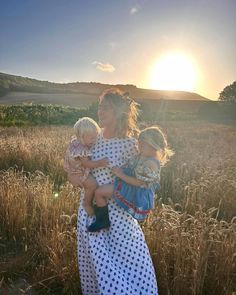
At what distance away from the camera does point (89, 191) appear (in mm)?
3047

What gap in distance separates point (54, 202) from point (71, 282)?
1458 mm

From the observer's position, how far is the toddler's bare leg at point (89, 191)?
120 inches

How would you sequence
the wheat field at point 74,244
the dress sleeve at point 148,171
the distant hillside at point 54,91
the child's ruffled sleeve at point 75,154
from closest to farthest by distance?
the dress sleeve at point 148,171, the child's ruffled sleeve at point 75,154, the wheat field at point 74,244, the distant hillside at point 54,91

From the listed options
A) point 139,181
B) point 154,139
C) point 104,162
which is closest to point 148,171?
point 139,181

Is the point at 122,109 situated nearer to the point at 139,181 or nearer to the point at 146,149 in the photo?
the point at 146,149

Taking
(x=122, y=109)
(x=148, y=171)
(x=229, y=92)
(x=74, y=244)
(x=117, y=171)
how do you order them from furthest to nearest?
(x=229, y=92) < (x=74, y=244) < (x=122, y=109) < (x=117, y=171) < (x=148, y=171)

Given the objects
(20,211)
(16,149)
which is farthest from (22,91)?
(20,211)

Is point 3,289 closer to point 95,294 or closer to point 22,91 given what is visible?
point 95,294

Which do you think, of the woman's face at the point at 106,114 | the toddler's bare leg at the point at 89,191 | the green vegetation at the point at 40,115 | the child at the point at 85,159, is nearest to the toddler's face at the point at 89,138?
the child at the point at 85,159

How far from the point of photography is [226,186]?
626cm

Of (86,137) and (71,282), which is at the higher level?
(86,137)

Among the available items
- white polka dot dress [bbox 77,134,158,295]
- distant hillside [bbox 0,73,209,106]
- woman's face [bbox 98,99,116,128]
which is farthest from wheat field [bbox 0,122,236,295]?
distant hillside [bbox 0,73,209,106]

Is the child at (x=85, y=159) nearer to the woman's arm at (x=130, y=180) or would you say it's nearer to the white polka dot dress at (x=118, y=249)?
the white polka dot dress at (x=118, y=249)

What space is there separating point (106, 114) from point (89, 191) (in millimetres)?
643
